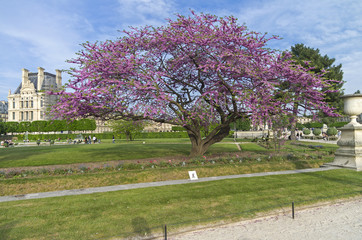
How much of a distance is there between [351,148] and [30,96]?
127 meters

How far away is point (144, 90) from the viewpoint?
12.4 metres

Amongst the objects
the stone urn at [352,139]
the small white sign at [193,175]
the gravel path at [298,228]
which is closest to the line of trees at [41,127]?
the small white sign at [193,175]

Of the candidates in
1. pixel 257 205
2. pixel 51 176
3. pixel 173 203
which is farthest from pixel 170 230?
pixel 51 176

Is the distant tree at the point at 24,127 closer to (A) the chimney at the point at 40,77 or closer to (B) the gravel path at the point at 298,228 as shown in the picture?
(A) the chimney at the point at 40,77

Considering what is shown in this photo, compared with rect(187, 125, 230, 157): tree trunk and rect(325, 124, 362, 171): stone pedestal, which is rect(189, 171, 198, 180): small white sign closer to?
rect(187, 125, 230, 157): tree trunk

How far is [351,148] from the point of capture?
13562 mm

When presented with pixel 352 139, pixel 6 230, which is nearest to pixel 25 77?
pixel 6 230

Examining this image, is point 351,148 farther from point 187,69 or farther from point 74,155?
point 74,155

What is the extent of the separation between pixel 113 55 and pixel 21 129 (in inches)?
3324

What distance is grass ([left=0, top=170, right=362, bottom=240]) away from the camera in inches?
224

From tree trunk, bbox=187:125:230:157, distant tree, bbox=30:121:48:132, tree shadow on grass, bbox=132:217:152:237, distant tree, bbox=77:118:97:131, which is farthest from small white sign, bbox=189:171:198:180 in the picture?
distant tree, bbox=30:121:48:132

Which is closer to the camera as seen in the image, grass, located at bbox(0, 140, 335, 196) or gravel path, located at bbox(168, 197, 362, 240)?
gravel path, located at bbox(168, 197, 362, 240)

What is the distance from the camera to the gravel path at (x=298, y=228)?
5426 mm

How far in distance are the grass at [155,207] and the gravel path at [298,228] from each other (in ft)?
1.15
